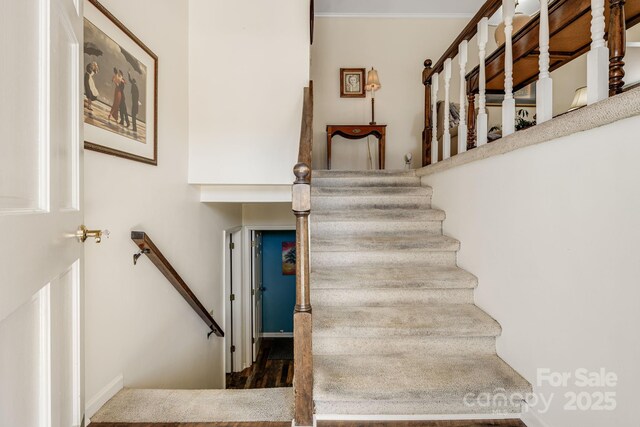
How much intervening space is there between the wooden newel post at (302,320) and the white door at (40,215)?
755mm

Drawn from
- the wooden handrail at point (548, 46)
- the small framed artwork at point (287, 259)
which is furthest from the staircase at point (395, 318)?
the small framed artwork at point (287, 259)

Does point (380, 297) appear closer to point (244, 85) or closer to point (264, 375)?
point (244, 85)

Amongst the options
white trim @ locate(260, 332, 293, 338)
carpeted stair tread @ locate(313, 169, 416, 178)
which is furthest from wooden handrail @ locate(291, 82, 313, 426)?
white trim @ locate(260, 332, 293, 338)

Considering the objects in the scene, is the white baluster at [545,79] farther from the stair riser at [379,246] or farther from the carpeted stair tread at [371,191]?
the carpeted stair tread at [371,191]

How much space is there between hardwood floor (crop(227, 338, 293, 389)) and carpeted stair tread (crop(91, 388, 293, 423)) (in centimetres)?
294

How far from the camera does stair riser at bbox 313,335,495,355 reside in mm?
1846

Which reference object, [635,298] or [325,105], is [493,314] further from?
[325,105]

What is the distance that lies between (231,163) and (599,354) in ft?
8.77

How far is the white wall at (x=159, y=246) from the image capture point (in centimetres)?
172

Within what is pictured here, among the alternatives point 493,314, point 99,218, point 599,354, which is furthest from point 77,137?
point 493,314

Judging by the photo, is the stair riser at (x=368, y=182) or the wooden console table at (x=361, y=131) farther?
the wooden console table at (x=361, y=131)

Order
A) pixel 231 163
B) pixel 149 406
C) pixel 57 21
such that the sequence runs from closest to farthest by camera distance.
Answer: pixel 57 21
pixel 149 406
pixel 231 163

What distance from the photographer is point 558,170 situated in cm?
138

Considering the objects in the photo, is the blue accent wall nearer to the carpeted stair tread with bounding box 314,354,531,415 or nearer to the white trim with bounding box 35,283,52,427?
the carpeted stair tread with bounding box 314,354,531,415
